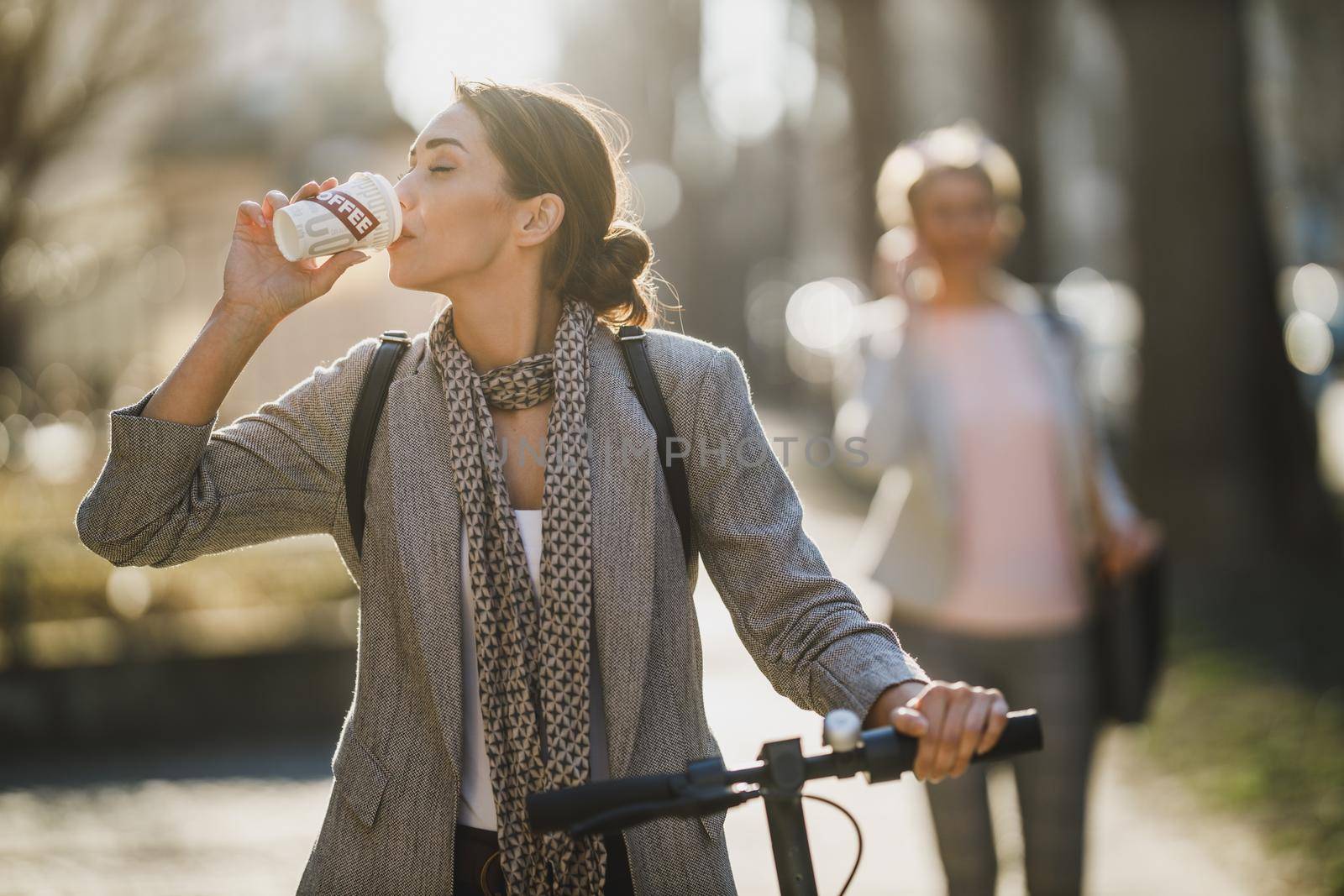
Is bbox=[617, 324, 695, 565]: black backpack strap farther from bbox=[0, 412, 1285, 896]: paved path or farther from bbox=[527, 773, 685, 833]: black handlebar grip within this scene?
bbox=[0, 412, 1285, 896]: paved path

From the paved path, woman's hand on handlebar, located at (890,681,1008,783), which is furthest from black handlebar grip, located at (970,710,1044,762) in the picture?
the paved path

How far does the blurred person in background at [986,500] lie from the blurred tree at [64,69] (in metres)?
6.19

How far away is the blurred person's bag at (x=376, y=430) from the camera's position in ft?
8.07

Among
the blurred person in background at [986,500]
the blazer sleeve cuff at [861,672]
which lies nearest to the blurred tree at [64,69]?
the blurred person in background at [986,500]

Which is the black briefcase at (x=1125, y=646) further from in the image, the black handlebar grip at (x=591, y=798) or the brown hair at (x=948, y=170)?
the black handlebar grip at (x=591, y=798)

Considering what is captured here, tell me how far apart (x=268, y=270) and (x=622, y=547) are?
0.74m

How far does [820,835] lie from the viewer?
610cm

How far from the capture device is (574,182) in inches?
105

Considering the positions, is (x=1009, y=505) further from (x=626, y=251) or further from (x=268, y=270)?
(x=268, y=270)

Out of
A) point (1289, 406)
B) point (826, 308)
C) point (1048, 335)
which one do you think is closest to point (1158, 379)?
point (1289, 406)

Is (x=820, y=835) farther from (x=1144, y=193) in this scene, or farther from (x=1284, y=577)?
(x=1144, y=193)

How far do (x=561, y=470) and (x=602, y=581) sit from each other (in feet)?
0.62

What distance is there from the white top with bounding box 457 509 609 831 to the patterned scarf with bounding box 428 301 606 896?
3 centimetres

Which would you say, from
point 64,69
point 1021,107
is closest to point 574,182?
point 64,69
